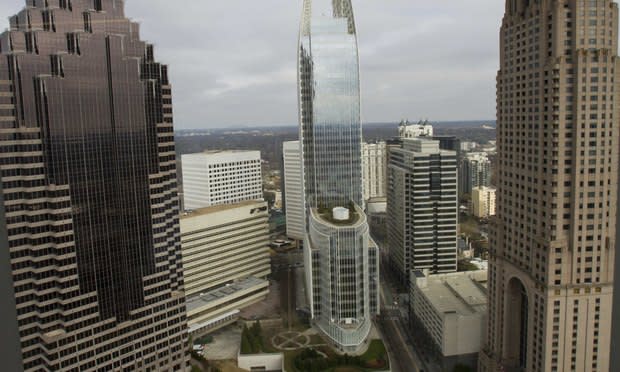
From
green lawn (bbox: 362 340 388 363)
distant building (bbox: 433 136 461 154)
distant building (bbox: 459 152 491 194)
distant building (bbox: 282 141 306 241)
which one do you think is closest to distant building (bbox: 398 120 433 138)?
distant building (bbox: 433 136 461 154)

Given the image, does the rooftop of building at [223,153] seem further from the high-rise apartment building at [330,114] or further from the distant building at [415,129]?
the distant building at [415,129]

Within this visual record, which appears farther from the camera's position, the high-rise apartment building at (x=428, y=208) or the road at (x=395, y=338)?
the high-rise apartment building at (x=428, y=208)

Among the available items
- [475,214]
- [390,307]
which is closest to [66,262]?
[390,307]

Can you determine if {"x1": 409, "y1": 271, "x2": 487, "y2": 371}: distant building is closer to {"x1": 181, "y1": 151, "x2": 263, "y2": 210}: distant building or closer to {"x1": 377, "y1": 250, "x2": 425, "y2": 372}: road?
{"x1": 377, "y1": 250, "x2": 425, "y2": 372}: road

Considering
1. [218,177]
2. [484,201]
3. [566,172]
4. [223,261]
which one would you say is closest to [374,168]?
[484,201]

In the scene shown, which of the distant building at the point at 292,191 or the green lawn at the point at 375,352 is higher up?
the distant building at the point at 292,191

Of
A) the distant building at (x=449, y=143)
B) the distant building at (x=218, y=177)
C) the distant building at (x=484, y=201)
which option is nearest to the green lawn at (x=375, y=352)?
the distant building at (x=218, y=177)
